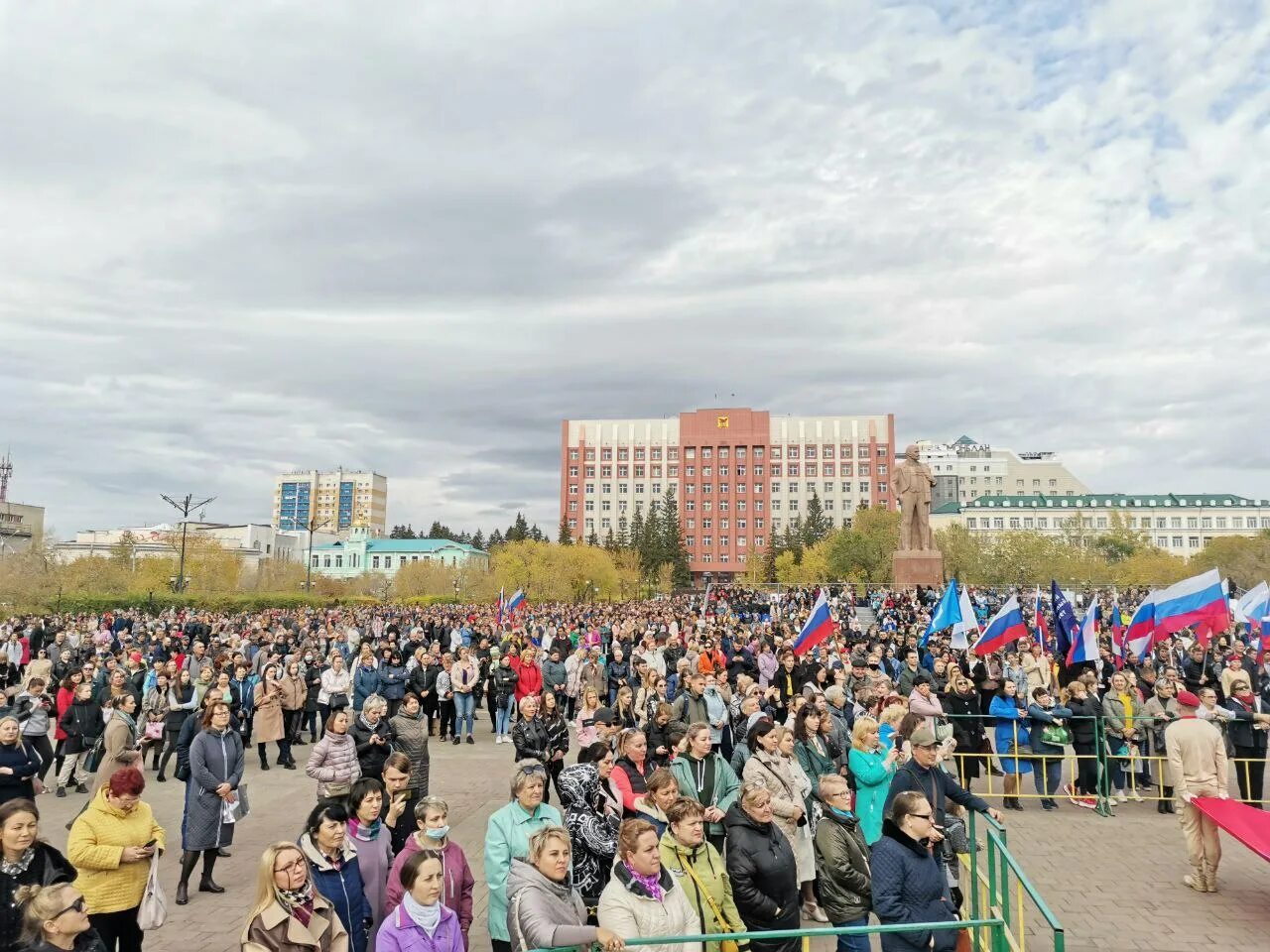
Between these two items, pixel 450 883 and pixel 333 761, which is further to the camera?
pixel 333 761

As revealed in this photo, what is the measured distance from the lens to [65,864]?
16.1 feet

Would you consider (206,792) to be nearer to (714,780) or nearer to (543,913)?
(714,780)

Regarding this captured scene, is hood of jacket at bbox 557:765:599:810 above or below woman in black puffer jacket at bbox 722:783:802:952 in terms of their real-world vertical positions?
above

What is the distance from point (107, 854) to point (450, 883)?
86.8 inches

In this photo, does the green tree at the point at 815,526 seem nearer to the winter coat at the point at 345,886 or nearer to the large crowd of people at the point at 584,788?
the large crowd of people at the point at 584,788

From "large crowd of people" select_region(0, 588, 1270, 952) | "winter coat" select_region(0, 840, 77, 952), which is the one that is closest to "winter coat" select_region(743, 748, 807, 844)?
"large crowd of people" select_region(0, 588, 1270, 952)

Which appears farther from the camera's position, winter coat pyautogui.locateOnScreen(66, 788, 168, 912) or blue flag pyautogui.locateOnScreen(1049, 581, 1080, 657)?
blue flag pyautogui.locateOnScreen(1049, 581, 1080, 657)

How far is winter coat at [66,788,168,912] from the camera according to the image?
5.28 m

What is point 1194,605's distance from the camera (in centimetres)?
1412

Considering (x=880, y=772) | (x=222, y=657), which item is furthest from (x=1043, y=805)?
(x=222, y=657)

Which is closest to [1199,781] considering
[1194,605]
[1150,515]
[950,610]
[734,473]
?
[1194,605]

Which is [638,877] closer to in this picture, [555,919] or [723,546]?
[555,919]

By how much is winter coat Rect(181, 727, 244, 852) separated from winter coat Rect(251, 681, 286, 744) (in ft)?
19.8

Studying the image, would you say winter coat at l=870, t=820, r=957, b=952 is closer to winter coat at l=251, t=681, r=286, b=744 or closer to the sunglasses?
the sunglasses
